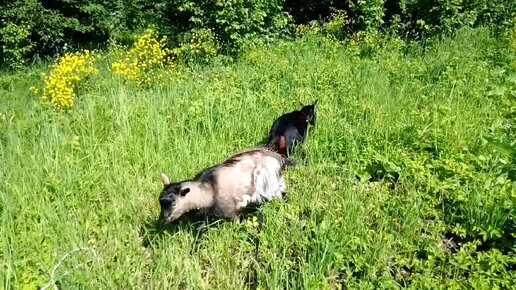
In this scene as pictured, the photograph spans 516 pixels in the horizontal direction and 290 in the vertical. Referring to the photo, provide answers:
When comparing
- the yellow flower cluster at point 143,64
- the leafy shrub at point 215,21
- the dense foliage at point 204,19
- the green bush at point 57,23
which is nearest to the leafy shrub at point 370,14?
the dense foliage at point 204,19

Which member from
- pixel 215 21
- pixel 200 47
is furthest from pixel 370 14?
pixel 200 47

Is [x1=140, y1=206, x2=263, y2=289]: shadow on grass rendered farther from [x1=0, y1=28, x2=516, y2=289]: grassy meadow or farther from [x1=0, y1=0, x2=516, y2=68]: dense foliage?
[x1=0, y1=0, x2=516, y2=68]: dense foliage

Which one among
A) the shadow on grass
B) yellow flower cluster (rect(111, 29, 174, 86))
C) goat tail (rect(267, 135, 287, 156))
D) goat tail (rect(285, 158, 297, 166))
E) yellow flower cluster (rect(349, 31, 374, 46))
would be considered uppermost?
yellow flower cluster (rect(349, 31, 374, 46))

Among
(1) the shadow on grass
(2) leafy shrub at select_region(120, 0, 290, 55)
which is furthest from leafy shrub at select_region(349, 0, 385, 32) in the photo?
(1) the shadow on grass

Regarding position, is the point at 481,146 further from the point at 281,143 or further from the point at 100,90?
the point at 100,90

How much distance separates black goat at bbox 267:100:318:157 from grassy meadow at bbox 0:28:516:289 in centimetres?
13

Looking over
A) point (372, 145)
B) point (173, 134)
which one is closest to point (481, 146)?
point (372, 145)

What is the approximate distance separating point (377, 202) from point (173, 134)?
6.93ft

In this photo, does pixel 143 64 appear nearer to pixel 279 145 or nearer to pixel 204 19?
pixel 204 19

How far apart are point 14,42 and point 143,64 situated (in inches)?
187

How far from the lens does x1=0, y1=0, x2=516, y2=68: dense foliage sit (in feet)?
23.5

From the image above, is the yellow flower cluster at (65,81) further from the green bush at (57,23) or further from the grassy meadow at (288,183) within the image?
the green bush at (57,23)

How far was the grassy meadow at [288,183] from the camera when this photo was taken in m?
2.74

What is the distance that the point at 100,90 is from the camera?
558cm
